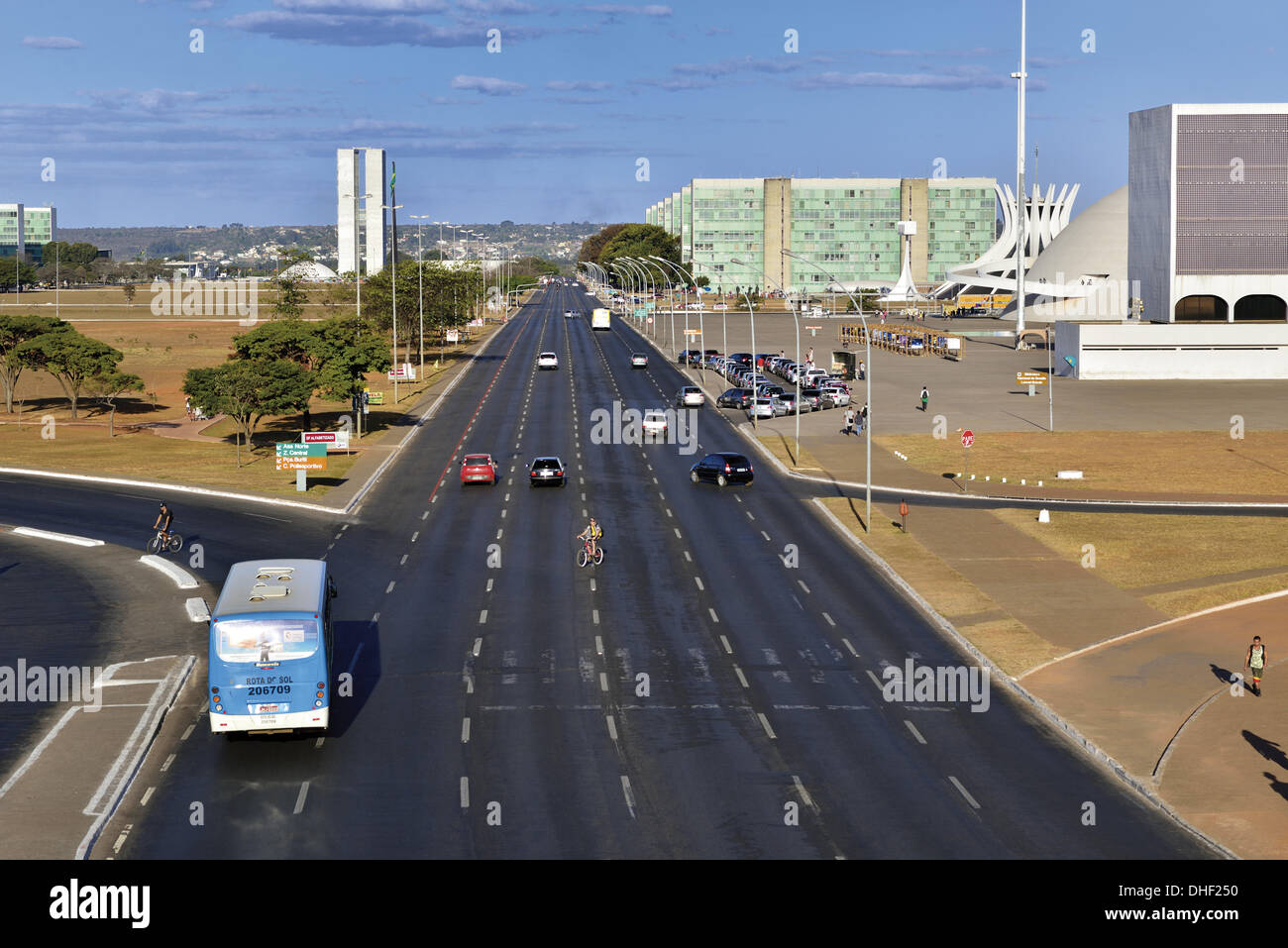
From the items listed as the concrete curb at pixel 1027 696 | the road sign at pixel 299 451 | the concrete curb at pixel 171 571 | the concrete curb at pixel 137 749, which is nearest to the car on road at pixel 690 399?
the road sign at pixel 299 451

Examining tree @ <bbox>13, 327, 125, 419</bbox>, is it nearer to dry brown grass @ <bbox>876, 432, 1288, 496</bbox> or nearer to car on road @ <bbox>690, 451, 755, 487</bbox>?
car on road @ <bbox>690, 451, 755, 487</bbox>

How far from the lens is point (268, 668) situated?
2775 centimetres

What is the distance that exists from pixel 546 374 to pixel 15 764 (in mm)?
93342

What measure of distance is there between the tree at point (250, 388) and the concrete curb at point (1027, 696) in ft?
110

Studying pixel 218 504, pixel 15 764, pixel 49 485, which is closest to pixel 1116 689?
pixel 15 764

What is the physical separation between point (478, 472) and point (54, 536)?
1840 cm

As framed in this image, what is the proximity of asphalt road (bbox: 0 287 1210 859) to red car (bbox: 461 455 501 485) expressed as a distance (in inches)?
289

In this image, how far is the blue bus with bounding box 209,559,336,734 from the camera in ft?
90.3

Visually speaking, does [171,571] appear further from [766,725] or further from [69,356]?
[69,356]

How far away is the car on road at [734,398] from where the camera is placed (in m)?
93.7

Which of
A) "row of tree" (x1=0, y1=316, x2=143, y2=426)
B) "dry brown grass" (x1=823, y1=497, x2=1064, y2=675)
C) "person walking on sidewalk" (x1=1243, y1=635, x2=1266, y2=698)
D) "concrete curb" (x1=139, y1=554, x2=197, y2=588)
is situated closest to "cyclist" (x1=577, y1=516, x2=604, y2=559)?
"dry brown grass" (x1=823, y1=497, x2=1064, y2=675)

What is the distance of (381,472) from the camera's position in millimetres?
68688

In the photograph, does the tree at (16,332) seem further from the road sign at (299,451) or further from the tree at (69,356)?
the road sign at (299,451)

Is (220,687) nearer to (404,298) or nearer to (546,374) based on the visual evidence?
(546,374)
